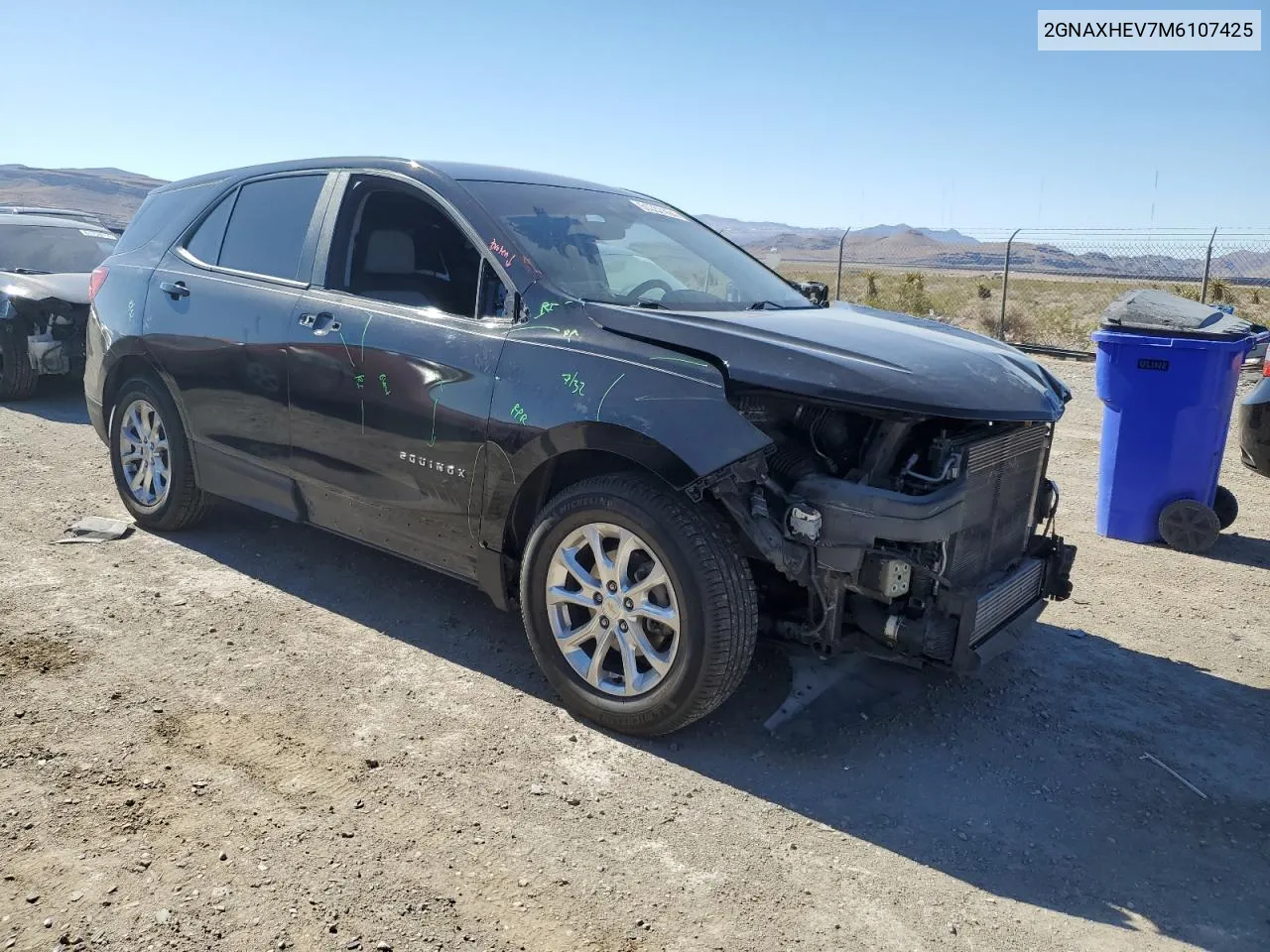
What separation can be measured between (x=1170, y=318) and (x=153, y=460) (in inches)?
223

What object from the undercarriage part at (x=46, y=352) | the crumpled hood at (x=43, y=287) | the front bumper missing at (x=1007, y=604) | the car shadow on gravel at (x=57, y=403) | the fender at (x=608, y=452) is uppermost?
the crumpled hood at (x=43, y=287)

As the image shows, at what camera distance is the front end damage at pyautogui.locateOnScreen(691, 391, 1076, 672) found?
3.21 metres

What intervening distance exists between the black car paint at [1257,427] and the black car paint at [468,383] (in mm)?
3240

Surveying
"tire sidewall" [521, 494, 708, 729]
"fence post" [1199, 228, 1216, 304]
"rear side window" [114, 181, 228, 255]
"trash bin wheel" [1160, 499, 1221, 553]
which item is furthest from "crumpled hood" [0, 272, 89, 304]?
"fence post" [1199, 228, 1216, 304]

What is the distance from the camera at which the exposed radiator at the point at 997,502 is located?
3.48 metres

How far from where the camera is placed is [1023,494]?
13.0 ft

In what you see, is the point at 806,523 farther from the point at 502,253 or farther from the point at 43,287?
the point at 43,287

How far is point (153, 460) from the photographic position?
5.32 meters

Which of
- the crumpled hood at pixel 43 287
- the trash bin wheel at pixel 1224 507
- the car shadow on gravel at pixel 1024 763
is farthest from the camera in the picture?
the crumpled hood at pixel 43 287

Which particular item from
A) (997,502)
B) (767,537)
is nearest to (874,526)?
(767,537)

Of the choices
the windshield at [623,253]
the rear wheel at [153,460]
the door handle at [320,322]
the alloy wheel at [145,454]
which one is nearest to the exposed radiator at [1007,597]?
the windshield at [623,253]

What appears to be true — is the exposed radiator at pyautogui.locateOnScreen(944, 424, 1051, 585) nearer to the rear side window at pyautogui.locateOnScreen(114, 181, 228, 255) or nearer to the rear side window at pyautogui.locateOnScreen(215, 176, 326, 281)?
the rear side window at pyautogui.locateOnScreen(215, 176, 326, 281)

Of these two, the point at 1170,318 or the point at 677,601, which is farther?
the point at 1170,318

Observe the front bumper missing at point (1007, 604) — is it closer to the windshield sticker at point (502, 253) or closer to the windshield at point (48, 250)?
the windshield sticker at point (502, 253)
